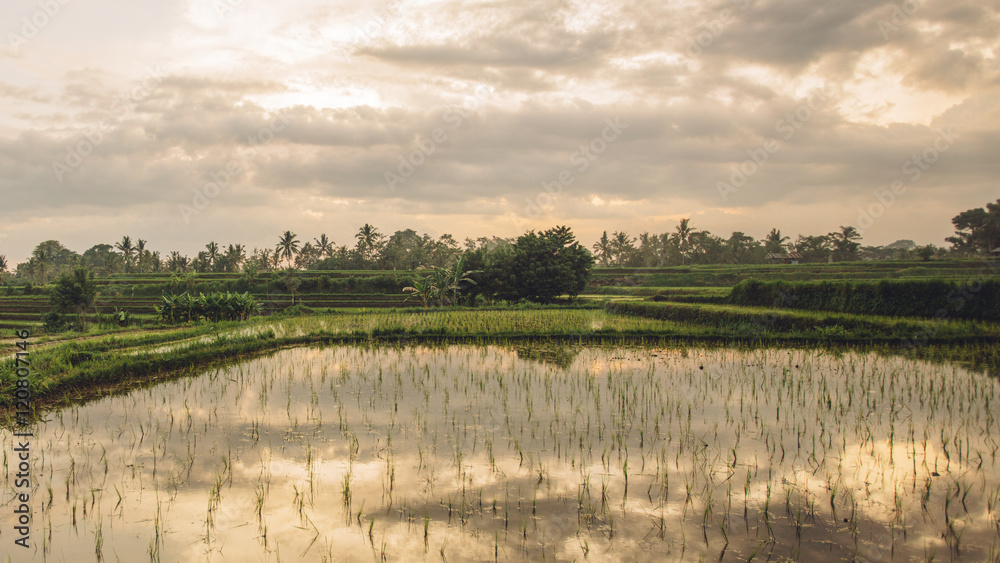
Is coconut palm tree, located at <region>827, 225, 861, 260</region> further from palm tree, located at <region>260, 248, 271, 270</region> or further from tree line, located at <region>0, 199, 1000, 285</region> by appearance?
palm tree, located at <region>260, 248, 271, 270</region>

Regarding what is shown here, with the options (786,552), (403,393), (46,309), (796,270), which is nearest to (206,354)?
(403,393)

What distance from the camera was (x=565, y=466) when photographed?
200 inches

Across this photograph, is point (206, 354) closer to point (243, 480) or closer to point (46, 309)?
point (243, 480)

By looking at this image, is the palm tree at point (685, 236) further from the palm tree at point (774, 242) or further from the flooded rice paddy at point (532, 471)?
the flooded rice paddy at point (532, 471)

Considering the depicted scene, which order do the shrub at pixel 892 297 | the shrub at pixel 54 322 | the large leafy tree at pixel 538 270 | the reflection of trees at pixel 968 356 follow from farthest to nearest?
the large leafy tree at pixel 538 270 < the shrub at pixel 54 322 < the shrub at pixel 892 297 < the reflection of trees at pixel 968 356

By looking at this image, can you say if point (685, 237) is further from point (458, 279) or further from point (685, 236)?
point (458, 279)

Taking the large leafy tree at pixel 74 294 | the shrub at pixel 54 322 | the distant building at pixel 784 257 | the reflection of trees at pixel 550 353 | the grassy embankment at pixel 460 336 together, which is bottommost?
the shrub at pixel 54 322

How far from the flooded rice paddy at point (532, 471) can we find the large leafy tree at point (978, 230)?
1723 inches

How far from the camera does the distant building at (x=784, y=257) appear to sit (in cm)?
5088

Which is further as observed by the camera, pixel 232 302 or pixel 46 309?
pixel 46 309

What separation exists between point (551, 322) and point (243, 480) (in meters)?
13.7

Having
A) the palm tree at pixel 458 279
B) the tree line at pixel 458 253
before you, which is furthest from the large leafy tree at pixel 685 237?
the palm tree at pixel 458 279

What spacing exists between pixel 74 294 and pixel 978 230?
2277 inches

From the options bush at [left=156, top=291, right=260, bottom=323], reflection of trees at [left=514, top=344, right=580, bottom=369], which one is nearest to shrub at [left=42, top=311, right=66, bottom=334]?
bush at [left=156, top=291, right=260, bottom=323]
